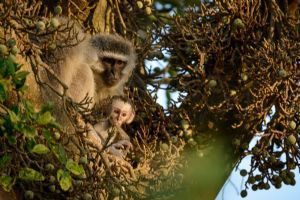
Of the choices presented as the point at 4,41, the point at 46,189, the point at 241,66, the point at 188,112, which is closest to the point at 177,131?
the point at 188,112

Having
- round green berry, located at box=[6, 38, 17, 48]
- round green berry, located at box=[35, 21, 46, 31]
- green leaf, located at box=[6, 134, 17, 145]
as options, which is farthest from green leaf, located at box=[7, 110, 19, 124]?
round green berry, located at box=[35, 21, 46, 31]

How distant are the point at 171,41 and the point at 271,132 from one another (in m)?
0.94

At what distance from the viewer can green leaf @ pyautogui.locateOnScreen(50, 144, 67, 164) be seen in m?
4.19

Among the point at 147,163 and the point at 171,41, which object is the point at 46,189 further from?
the point at 171,41

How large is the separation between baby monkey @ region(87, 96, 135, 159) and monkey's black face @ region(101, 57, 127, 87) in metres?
0.14

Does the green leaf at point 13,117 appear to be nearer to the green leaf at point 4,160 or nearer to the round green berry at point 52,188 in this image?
the green leaf at point 4,160

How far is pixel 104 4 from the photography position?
6238 millimetres

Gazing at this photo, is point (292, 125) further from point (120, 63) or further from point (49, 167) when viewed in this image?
point (120, 63)

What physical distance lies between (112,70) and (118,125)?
0.57m

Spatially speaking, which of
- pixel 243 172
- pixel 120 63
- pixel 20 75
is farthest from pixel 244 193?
pixel 20 75

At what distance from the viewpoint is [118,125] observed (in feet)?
19.6

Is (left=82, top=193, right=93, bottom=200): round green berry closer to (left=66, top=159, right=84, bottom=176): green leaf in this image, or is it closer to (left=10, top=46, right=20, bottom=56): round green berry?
(left=66, top=159, right=84, bottom=176): green leaf

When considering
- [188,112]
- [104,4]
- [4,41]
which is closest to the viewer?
[4,41]

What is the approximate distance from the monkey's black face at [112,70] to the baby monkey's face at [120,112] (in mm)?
156
